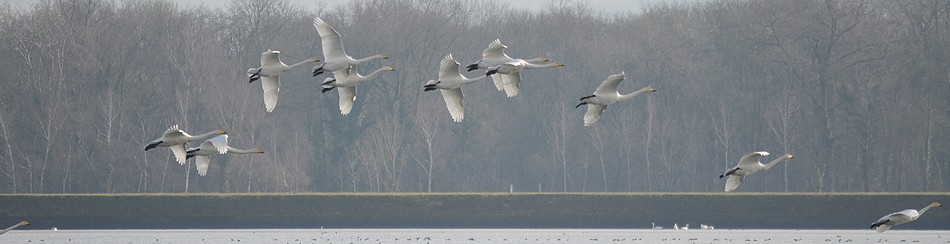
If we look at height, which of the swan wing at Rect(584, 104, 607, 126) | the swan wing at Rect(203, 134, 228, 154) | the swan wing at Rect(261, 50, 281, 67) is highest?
the swan wing at Rect(261, 50, 281, 67)

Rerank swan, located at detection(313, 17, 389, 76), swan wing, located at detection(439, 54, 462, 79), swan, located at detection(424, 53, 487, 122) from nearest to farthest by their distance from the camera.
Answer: swan, located at detection(313, 17, 389, 76), swan, located at detection(424, 53, 487, 122), swan wing, located at detection(439, 54, 462, 79)

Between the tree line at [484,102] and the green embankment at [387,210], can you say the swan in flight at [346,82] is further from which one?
the tree line at [484,102]

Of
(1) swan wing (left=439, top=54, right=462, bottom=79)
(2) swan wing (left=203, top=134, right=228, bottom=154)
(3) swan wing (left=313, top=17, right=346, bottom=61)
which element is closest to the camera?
(3) swan wing (left=313, top=17, right=346, bottom=61)

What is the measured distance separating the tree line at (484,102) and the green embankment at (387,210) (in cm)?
1243

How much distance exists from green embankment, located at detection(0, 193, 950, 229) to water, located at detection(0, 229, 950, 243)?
68 centimetres

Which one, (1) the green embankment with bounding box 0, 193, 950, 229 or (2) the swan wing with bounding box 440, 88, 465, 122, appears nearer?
(2) the swan wing with bounding box 440, 88, 465, 122

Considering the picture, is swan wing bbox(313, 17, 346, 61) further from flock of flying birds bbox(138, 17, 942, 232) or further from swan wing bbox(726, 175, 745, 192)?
swan wing bbox(726, 175, 745, 192)

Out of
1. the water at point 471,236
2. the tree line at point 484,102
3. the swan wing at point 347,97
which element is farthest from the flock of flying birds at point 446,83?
the tree line at point 484,102

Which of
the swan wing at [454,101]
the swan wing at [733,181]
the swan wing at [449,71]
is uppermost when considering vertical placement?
the swan wing at [449,71]

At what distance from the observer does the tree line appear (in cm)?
6066

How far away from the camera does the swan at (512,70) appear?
94.8 feet

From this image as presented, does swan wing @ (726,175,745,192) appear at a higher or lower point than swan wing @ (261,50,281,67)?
lower

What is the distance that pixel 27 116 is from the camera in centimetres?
6181

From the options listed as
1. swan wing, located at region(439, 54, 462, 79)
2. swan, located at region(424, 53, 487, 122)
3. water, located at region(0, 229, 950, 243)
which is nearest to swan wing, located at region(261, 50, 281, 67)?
swan, located at region(424, 53, 487, 122)
